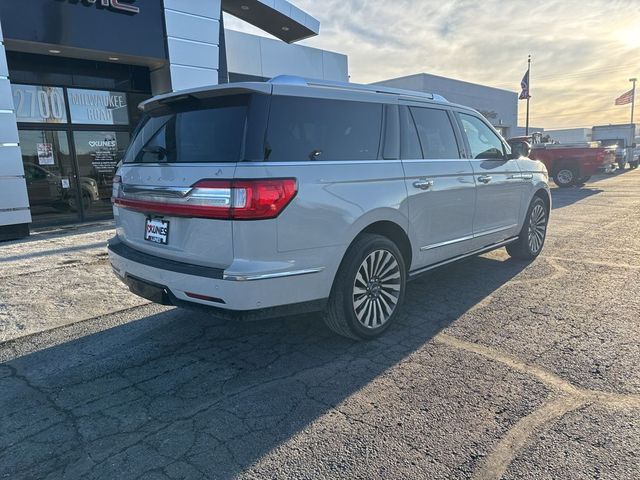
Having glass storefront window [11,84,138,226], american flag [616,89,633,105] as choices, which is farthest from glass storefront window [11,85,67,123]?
american flag [616,89,633,105]

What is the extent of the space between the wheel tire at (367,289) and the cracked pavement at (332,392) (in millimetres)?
185

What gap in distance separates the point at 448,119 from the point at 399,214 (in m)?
1.49

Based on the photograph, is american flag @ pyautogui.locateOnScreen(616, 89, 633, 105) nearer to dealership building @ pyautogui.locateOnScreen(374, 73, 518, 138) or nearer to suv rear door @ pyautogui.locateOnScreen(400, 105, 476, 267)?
dealership building @ pyautogui.locateOnScreen(374, 73, 518, 138)

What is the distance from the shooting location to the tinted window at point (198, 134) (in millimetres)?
3057

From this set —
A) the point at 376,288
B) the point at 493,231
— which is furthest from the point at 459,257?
the point at 376,288

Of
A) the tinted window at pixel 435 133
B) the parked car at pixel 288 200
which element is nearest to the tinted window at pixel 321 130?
the parked car at pixel 288 200

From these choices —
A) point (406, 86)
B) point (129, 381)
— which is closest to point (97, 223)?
point (129, 381)

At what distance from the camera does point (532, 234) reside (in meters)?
6.20

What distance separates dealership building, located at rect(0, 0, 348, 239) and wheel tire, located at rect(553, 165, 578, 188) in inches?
484

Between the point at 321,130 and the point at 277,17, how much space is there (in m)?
11.2

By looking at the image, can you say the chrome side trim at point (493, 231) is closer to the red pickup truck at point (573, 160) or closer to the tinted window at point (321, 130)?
the tinted window at point (321, 130)

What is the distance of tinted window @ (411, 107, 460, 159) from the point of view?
4332mm

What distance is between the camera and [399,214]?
152 inches

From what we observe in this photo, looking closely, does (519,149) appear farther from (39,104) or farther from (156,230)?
(39,104)
